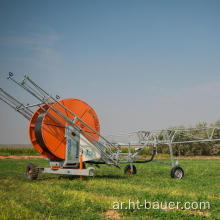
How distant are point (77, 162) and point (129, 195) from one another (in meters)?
4.66

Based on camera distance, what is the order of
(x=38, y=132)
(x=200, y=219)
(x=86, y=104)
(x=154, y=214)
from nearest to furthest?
(x=200, y=219), (x=154, y=214), (x=38, y=132), (x=86, y=104)

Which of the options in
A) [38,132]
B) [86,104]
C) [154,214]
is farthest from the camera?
[86,104]

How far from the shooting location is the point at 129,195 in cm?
865

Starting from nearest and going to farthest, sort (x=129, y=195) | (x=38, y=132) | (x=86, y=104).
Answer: (x=129, y=195) < (x=38, y=132) < (x=86, y=104)

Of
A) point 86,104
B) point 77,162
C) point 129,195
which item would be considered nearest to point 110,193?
point 129,195

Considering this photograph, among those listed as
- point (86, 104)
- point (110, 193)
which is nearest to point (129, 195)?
point (110, 193)

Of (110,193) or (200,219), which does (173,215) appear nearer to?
(200,219)

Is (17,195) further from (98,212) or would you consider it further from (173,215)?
(173,215)

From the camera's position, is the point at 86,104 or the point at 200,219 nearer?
the point at 200,219

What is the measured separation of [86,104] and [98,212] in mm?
7515

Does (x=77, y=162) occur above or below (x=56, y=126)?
below

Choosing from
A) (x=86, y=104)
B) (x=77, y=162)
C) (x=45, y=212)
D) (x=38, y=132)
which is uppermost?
(x=86, y=104)

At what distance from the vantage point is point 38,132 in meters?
12.5

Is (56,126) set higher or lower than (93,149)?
higher
